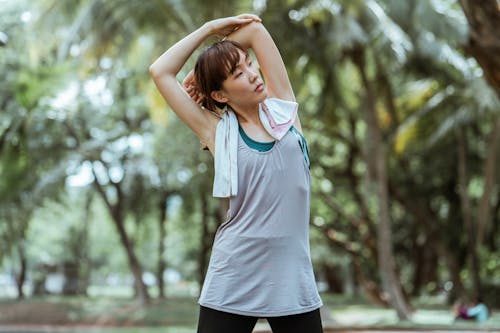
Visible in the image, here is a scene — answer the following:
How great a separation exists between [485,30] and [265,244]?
418 centimetres

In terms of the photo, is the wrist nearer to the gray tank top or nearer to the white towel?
the white towel

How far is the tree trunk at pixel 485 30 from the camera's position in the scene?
5.64 meters

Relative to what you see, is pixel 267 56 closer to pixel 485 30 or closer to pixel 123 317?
pixel 485 30

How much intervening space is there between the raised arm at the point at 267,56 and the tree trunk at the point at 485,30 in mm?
3560

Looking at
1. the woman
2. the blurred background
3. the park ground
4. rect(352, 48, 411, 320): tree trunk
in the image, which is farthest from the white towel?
rect(352, 48, 411, 320): tree trunk

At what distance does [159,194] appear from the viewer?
73.8ft

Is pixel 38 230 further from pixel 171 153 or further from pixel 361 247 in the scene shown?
pixel 171 153

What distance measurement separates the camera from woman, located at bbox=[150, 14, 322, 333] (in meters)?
2.15

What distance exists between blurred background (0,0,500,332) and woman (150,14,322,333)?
8210 mm

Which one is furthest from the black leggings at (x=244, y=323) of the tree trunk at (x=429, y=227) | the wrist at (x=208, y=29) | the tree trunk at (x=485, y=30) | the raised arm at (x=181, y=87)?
the tree trunk at (x=429, y=227)

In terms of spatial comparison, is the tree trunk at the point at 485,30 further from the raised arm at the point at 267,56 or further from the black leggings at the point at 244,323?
the black leggings at the point at 244,323

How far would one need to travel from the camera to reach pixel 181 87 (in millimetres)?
2361

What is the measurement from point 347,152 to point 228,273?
806 inches

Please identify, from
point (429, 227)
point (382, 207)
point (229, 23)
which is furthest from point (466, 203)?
point (229, 23)
